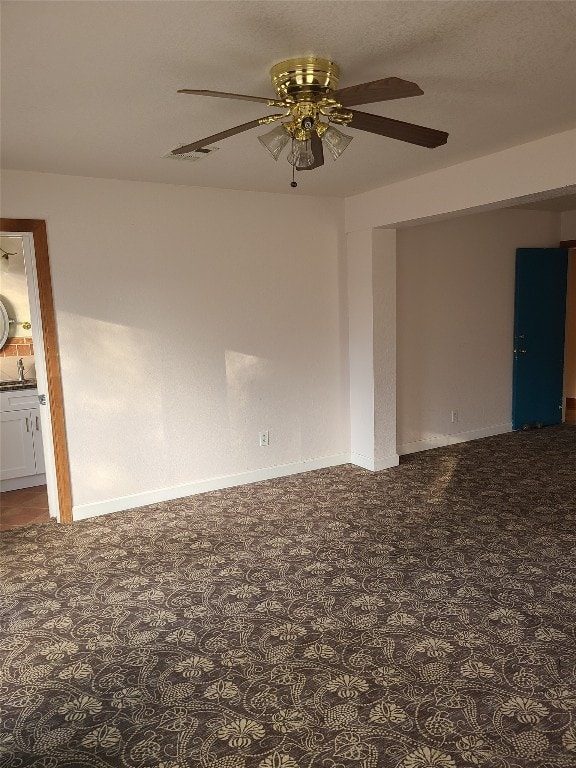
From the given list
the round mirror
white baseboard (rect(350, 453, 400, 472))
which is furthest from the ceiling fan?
the round mirror

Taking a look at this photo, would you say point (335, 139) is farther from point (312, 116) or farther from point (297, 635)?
point (297, 635)

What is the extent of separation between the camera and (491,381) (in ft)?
20.9

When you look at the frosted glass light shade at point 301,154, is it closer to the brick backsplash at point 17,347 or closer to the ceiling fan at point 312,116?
the ceiling fan at point 312,116

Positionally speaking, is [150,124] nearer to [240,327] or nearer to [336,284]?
[240,327]

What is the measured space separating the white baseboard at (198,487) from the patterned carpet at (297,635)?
13 centimetres

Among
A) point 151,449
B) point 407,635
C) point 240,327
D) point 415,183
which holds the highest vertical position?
point 415,183

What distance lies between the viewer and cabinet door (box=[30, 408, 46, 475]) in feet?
16.3

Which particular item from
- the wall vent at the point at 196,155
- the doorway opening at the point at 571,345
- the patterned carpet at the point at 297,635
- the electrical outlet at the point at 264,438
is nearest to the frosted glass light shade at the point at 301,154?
the wall vent at the point at 196,155

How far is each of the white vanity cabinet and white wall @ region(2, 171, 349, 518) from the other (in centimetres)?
99

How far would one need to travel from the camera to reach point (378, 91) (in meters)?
1.92

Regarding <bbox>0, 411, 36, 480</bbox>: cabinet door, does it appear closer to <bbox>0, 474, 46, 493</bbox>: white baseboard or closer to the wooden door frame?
<bbox>0, 474, 46, 493</bbox>: white baseboard

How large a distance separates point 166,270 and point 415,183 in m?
2.04

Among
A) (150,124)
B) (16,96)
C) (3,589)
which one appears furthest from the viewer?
(3,589)

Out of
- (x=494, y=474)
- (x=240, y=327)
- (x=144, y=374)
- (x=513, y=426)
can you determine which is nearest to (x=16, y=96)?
(x=144, y=374)
